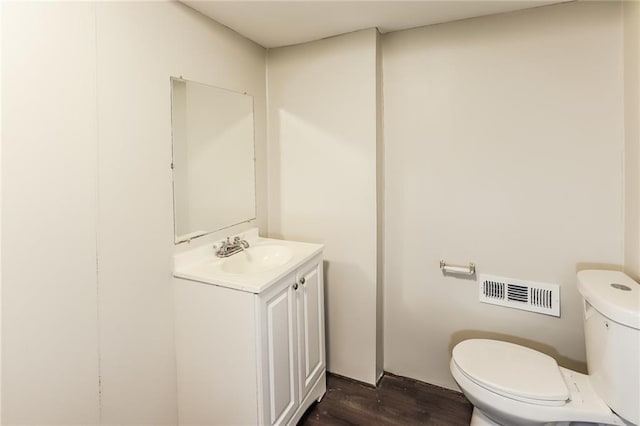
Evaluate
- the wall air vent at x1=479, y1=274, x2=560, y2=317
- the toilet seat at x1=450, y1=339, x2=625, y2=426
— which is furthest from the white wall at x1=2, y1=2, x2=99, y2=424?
the wall air vent at x1=479, y1=274, x2=560, y2=317

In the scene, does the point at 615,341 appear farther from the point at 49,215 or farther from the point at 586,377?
the point at 49,215

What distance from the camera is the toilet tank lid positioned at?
1179 millimetres

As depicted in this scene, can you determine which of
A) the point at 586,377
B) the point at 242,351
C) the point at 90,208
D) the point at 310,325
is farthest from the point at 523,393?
the point at 90,208

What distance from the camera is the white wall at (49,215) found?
101 centimetres

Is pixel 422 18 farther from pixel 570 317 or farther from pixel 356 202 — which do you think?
pixel 570 317

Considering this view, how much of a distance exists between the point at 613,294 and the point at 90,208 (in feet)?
6.46

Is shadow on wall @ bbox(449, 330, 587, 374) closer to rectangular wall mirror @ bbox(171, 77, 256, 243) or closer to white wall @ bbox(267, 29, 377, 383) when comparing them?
white wall @ bbox(267, 29, 377, 383)

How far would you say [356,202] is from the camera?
1987 mm

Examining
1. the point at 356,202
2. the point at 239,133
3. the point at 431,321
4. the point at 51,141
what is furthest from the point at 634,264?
the point at 51,141

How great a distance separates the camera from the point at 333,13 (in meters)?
1.68

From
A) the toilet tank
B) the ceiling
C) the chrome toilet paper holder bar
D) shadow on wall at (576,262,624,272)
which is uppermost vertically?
the ceiling

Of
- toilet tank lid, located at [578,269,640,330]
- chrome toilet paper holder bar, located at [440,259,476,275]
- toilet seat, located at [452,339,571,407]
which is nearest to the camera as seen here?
toilet tank lid, located at [578,269,640,330]

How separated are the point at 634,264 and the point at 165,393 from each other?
7.02 ft

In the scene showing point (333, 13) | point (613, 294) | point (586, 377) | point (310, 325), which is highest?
point (333, 13)
